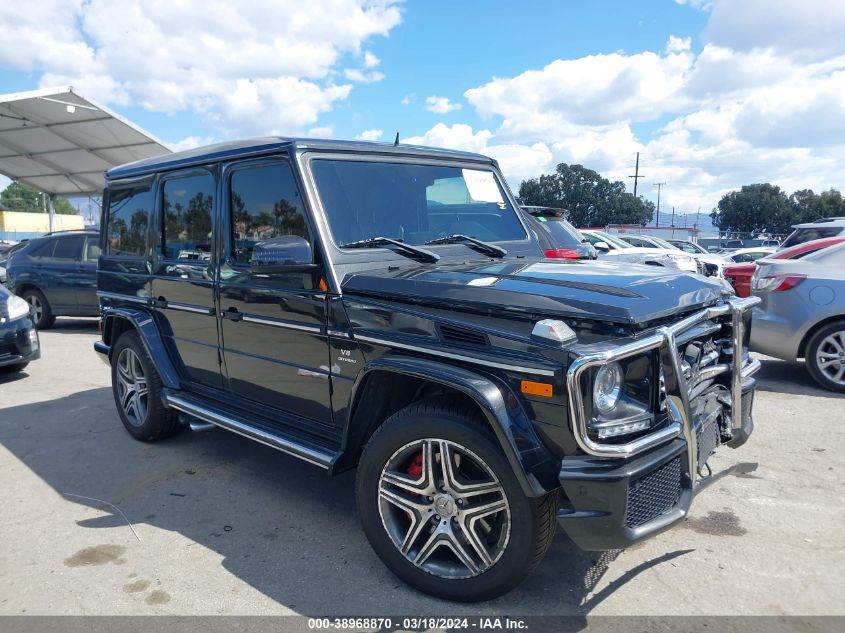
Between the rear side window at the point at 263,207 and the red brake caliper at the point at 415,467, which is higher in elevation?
the rear side window at the point at 263,207

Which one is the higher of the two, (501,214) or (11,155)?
(11,155)

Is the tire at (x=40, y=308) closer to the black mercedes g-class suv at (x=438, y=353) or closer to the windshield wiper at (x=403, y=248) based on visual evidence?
the black mercedes g-class suv at (x=438, y=353)

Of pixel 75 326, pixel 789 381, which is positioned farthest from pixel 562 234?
pixel 75 326

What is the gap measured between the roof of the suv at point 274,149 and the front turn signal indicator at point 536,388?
1892 millimetres

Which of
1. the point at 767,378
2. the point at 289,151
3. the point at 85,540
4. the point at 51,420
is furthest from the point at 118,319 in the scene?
the point at 767,378

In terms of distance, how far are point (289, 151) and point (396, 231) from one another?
74cm

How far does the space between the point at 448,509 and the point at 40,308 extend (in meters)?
11.1

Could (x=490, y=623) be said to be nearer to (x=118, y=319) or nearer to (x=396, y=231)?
(x=396, y=231)

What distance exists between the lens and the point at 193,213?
446 cm

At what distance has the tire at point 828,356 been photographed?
21.1 ft

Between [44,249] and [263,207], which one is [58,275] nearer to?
[44,249]

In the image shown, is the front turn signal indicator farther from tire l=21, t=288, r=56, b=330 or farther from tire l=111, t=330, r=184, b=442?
tire l=21, t=288, r=56, b=330

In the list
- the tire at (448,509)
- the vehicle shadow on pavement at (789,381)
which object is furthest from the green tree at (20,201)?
the tire at (448,509)

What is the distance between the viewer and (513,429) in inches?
102
